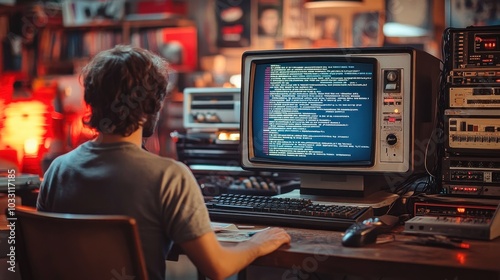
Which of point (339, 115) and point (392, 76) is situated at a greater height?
point (392, 76)

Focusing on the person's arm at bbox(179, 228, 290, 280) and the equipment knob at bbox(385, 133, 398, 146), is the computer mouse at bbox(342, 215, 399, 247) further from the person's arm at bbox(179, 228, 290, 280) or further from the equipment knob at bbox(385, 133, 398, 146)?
the equipment knob at bbox(385, 133, 398, 146)

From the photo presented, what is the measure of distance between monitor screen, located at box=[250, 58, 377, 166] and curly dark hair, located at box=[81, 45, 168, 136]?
61 cm

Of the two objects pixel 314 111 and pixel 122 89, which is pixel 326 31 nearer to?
pixel 314 111

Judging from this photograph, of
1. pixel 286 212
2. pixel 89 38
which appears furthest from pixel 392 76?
pixel 89 38

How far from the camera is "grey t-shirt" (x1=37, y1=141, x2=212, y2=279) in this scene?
1.49 meters

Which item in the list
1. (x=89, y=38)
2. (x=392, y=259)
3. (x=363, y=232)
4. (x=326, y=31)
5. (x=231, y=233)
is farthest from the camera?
(x=89, y=38)

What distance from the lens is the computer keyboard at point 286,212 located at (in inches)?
70.4

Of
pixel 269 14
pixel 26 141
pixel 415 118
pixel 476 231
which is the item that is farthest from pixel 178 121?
pixel 476 231

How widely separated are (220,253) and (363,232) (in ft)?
1.13

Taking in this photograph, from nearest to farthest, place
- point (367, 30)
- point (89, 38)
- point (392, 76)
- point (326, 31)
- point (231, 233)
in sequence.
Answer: point (231, 233) → point (392, 76) → point (367, 30) → point (326, 31) → point (89, 38)

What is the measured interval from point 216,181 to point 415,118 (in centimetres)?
89

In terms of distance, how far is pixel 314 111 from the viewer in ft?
6.79

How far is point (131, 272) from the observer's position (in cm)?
143

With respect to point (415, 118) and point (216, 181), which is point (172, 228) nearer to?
point (415, 118)
